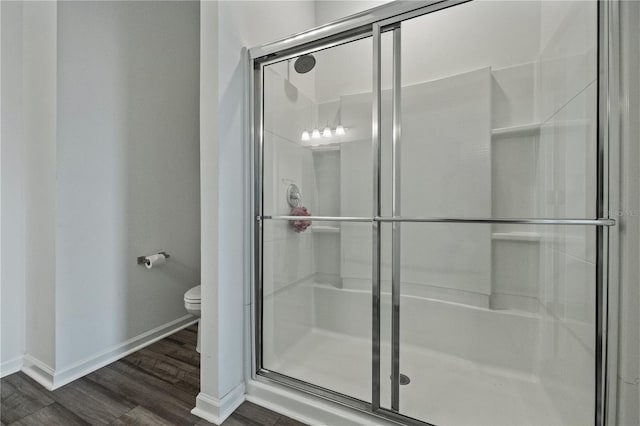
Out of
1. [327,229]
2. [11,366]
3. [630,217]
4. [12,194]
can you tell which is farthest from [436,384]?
[12,194]

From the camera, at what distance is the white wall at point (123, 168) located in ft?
4.93

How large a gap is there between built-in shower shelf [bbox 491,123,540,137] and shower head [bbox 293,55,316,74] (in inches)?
42.8

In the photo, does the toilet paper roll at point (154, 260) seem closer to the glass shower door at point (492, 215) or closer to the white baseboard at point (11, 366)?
the white baseboard at point (11, 366)

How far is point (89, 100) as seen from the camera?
5.19ft

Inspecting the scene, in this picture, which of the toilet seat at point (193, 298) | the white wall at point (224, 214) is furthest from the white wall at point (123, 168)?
the white wall at point (224, 214)

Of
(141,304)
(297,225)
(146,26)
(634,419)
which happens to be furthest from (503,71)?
(141,304)

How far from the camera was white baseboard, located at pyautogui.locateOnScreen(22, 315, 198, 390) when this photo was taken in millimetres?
1475

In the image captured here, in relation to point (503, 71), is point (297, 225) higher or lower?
lower

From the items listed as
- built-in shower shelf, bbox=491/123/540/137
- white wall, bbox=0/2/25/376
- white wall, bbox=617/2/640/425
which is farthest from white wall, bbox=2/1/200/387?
white wall, bbox=617/2/640/425

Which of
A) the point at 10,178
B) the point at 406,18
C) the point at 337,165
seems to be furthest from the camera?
the point at 337,165

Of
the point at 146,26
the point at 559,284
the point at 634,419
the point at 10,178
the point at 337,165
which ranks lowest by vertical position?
the point at 634,419

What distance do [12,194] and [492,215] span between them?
2.74 m

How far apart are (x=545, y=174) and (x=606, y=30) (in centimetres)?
68

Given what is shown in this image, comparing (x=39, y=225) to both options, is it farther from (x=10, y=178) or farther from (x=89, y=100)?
(x=89, y=100)
